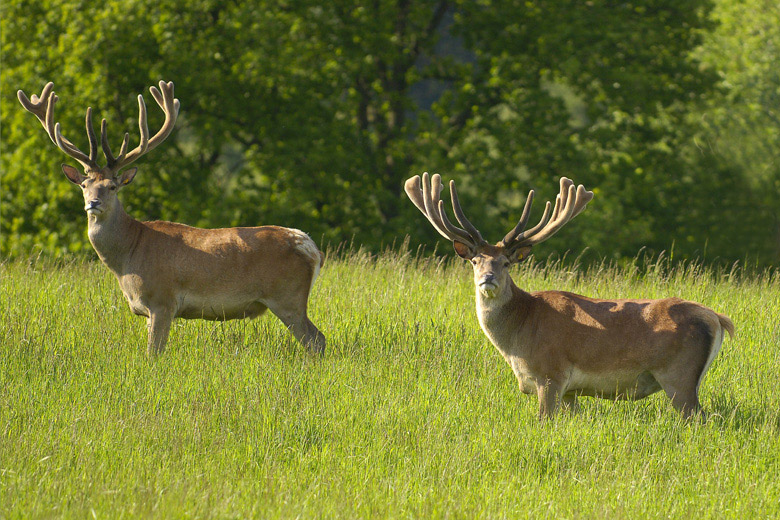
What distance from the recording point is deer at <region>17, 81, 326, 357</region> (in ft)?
24.1

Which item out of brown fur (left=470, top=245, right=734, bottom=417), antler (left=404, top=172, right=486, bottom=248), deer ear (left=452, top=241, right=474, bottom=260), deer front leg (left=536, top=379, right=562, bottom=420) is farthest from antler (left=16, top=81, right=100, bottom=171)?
deer front leg (left=536, top=379, right=562, bottom=420)

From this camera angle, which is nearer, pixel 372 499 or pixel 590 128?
pixel 372 499

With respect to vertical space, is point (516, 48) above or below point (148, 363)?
above

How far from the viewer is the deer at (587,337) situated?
222 inches

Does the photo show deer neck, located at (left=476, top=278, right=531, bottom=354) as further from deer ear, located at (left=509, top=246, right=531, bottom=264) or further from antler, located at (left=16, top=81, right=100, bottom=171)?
antler, located at (left=16, top=81, right=100, bottom=171)

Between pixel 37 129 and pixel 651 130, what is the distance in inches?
404

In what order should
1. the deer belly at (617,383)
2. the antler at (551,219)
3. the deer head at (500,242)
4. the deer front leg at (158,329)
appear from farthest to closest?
the deer front leg at (158,329) → the antler at (551,219) → the deer head at (500,242) → the deer belly at (617,383)

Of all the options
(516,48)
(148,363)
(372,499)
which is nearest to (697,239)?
(516,48)

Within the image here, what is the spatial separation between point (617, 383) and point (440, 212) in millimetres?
1548

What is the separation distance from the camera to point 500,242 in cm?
579

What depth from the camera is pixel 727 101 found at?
17422 mm

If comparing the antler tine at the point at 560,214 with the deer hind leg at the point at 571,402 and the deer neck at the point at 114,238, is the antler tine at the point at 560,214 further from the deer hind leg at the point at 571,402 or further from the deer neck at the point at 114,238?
the deer neck at the point at 114,238

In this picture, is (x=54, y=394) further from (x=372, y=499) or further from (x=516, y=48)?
(x=516, y=48)

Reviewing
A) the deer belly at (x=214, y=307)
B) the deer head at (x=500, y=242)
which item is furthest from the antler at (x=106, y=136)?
the deer head at (x=500, y=242)
